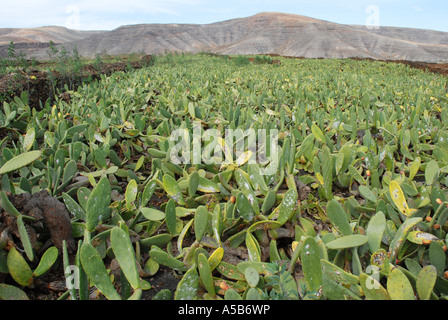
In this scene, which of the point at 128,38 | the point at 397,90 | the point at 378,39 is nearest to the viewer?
the point at 397,90

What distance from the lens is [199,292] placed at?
0.84 meters

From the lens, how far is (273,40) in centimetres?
6100

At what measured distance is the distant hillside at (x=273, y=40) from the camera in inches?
1903

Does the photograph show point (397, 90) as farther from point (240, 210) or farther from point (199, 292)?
point (199, 292)

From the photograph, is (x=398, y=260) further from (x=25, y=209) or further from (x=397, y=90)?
Result: (x=397, y=90)

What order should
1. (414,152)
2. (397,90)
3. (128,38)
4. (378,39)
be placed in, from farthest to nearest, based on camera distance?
(128,38), (378,39), (397,90), (414,152)

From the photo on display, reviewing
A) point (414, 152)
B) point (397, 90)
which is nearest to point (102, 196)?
point (414, 152)

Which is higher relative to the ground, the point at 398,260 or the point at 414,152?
the point at 414,152

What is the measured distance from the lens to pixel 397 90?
3.17 metres

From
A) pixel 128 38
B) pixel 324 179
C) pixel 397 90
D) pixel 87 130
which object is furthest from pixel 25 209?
pixel 128 38

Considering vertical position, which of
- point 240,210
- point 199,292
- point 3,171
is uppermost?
point 3,171

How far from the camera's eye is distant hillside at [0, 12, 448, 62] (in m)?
48.3

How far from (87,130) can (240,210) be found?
4.00 ft

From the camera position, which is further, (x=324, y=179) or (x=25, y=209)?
(x=324, y=179)
